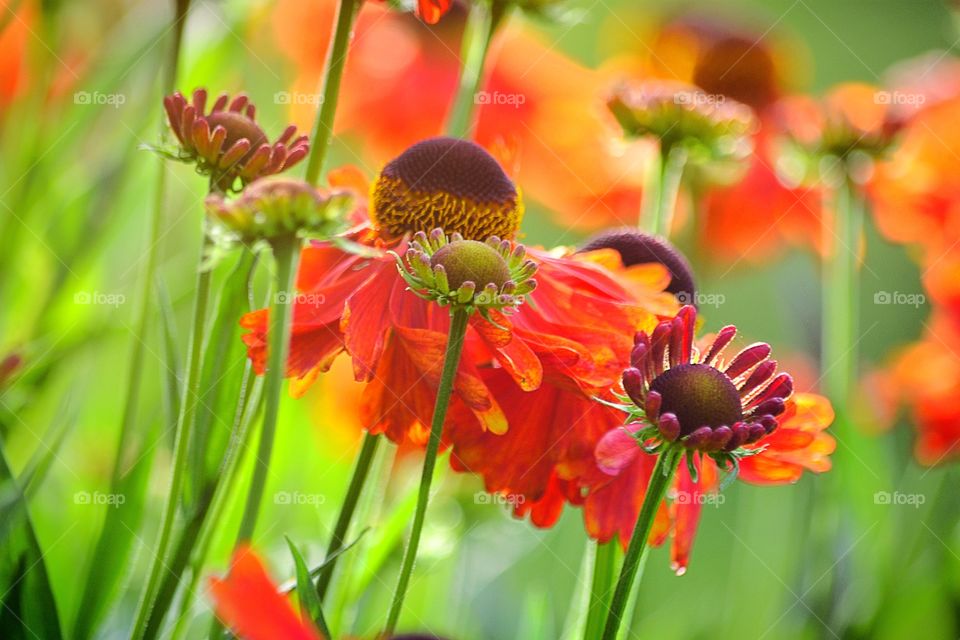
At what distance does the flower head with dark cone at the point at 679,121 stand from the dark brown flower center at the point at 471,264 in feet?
0.92

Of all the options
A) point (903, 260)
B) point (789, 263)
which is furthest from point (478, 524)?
point (903, 260)

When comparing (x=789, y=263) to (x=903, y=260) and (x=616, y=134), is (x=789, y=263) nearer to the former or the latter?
(x=616, y=134)

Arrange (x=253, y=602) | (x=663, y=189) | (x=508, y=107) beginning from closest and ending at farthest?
(x=253, y=602), (x=663, y=189), (x=508, y=107)

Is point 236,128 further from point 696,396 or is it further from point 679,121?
point 679,121

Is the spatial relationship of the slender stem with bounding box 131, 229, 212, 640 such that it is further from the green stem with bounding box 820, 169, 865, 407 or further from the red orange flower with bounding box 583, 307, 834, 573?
the green stem with bounding box 820, 169, 865, 407

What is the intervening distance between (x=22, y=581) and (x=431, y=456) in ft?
0.52

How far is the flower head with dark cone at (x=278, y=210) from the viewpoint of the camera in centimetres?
32

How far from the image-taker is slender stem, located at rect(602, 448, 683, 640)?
1.08 ft

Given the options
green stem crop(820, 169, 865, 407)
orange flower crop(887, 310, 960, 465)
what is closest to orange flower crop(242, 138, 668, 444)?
green stem crop(820, 169, 865, 407)

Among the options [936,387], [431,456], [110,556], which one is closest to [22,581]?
[110,556]

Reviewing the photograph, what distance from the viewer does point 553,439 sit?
0.41 metres

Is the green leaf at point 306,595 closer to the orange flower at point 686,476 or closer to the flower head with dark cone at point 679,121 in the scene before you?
the orange flower at point 686,476

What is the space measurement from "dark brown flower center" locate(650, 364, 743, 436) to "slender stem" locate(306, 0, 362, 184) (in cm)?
15

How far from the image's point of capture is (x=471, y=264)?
1.15 ft
